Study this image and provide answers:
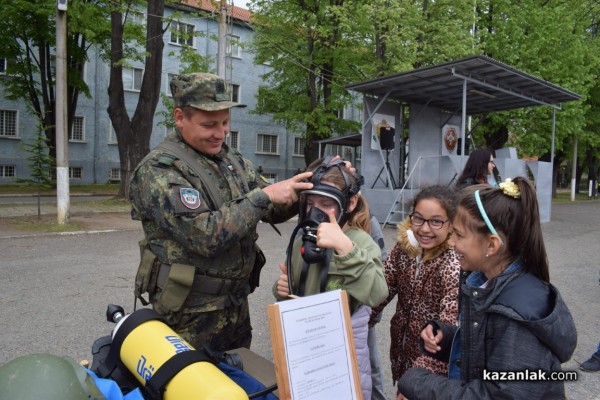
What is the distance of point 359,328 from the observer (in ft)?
7.14

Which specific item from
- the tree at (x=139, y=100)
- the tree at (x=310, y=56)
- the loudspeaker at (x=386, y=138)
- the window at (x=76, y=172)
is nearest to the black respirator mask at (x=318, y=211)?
the loudspeaker at (x=386, y=138)

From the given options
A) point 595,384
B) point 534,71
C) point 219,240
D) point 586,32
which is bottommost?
point 595,384

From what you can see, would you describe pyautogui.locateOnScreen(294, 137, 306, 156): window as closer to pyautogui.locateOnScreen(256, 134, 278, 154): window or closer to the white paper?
pyautogui.locateOnScreen(256, 134, 278, 154): window

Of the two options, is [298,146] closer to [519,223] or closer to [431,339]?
[431,339]

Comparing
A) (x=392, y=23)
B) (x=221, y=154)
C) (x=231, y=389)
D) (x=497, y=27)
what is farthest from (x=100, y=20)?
(x=231, y=389)

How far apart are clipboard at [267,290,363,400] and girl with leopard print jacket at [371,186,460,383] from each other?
Result: 40.8 inches

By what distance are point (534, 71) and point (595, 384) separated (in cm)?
1799

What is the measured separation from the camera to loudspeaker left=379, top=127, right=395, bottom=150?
1320 centimetres

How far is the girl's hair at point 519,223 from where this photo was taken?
1.57 metres

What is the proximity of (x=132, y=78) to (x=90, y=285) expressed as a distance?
85.3ft

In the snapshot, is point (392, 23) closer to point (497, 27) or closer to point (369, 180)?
point (369, 180)

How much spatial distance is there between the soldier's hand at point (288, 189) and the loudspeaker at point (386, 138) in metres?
11.6

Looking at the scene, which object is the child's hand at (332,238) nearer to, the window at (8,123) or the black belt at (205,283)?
the black belt at (205,283)

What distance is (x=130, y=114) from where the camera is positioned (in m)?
30.0
